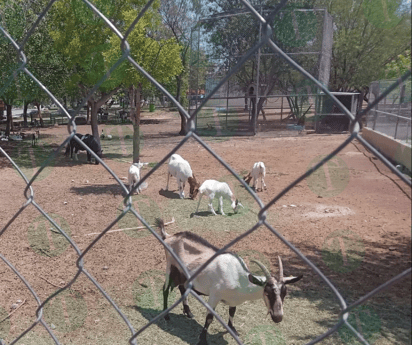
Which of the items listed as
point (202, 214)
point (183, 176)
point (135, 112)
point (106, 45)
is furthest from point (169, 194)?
point (106, 45)

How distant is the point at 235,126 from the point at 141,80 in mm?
10584

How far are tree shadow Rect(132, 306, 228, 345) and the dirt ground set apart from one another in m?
0.02

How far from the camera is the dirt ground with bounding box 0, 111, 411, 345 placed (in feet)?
11.3

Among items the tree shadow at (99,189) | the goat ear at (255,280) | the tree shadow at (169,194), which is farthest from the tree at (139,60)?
the goat ear at (255,280)

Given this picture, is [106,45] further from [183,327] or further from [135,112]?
[183,327]

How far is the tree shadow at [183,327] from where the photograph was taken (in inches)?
142

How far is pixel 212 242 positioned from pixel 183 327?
7.11ft

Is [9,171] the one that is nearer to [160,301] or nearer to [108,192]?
[108,192]

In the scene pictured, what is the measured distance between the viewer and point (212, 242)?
5.90 m

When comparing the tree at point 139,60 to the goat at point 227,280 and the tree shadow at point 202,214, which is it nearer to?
the tree shadow at point 202,214

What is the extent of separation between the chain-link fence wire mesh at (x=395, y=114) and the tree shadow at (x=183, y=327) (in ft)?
9.49

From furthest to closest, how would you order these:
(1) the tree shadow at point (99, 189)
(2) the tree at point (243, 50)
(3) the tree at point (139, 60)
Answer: (2) the tree at point (243, 50), (3) the tree at point (139, 60), (1) the tree shadow at point (99, 189)

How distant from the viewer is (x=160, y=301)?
4281 mm

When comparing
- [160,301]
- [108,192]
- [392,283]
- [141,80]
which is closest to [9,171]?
[108,192]
